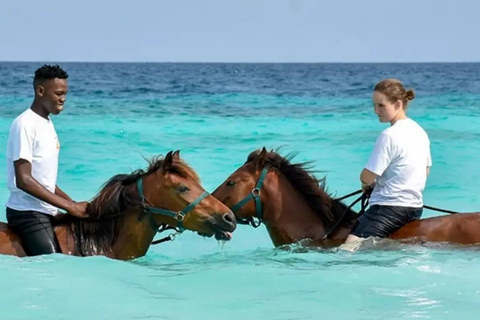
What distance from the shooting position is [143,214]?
Result: 6723 millimetres

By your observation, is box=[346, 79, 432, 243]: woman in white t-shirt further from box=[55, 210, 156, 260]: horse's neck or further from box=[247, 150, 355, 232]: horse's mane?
box=[55, 210, 156, 260]: horse's neck

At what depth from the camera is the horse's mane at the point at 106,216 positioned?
669 cm

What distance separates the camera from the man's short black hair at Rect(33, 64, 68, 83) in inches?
249

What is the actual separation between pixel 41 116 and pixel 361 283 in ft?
8.52

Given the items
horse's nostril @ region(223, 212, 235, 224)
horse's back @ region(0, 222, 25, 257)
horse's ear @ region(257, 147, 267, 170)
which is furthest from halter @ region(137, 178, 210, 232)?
horse's back @ region(0, 222, 25, 257)

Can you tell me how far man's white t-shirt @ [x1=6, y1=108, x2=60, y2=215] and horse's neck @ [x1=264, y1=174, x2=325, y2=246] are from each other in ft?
6.02

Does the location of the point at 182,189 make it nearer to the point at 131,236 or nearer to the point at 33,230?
the point at 131,236

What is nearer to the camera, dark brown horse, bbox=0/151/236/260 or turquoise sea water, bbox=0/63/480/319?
turquoise sea water, bbox=0/63/480/319

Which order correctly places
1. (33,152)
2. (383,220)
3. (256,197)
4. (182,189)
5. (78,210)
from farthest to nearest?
(256,197)
(383,220)
(182,189)
(78,210)
(33,152)

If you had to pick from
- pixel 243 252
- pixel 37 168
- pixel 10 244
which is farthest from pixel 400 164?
pixel 10 244

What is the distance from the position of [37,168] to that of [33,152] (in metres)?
0.12

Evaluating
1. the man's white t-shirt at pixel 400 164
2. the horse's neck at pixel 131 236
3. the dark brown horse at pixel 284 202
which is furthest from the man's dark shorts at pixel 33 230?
the man's white t-shirt at pixel 400 164

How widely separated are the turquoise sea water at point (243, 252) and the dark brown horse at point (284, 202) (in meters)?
0.17

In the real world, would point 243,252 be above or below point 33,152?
below
